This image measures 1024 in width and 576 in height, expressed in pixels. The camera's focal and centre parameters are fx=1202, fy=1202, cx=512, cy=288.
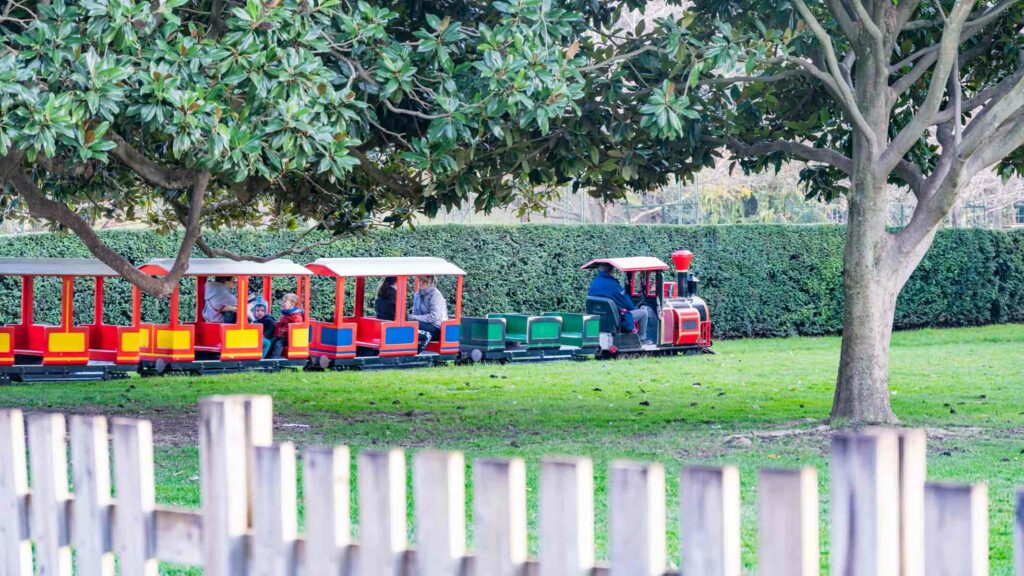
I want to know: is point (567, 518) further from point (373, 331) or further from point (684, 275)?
point (684, 275)

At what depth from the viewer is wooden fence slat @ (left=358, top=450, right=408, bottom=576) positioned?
9.11 feet

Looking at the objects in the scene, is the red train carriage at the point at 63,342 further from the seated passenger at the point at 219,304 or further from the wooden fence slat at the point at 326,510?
the wooden fence slat at the point at 326,510

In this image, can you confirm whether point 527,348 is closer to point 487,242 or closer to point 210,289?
point 487,242

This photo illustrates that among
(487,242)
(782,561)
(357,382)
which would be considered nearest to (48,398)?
(357,382)

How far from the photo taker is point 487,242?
25.0 meters

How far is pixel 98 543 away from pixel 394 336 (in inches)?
685

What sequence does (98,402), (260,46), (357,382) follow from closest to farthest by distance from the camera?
1. (260,46)
2. (98,402)
3. (357,382)

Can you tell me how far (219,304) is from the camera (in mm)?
19875

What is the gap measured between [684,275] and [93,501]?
22100mm

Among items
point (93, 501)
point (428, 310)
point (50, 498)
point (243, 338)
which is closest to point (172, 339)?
point (243, 338)

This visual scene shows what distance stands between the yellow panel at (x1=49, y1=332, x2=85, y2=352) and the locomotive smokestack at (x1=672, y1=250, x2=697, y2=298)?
11.9 m

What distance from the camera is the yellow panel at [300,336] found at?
19.9 metres

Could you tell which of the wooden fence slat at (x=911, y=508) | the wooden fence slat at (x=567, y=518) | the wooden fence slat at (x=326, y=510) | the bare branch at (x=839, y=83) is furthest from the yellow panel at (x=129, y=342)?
the wooden fence slat at (x=911, y=508)

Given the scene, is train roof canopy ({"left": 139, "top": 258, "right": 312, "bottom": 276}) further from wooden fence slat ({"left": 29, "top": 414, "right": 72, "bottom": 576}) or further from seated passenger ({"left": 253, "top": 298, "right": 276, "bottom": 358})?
wooden fence slat ({"left": 29, "top": 414, "right": 72, "bottom": 576})
